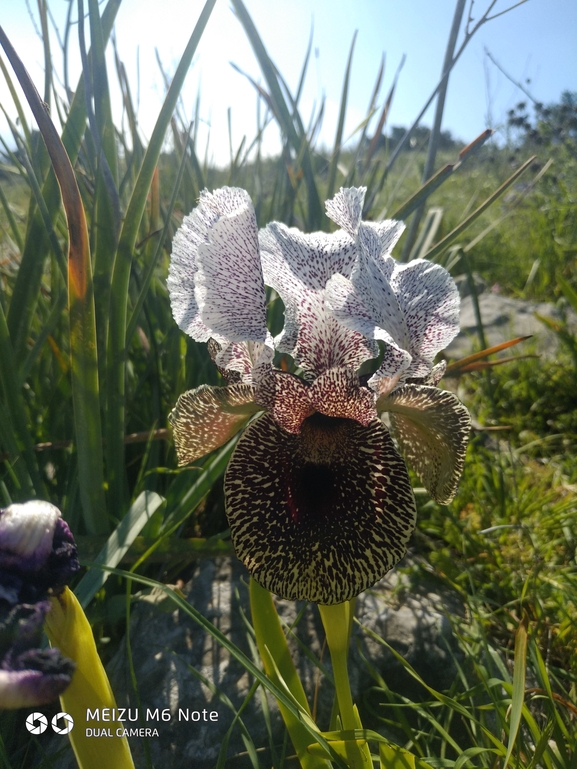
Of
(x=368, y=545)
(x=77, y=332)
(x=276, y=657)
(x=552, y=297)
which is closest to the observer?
(x=368, y=545)

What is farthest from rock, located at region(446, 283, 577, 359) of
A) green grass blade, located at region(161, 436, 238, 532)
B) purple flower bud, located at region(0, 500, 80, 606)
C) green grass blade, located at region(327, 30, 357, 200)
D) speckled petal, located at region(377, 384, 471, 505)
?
purple flower bud, located at region(0, 500, 80, 606)

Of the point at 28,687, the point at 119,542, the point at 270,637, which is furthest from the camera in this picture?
the point at 119,542

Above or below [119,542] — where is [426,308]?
above

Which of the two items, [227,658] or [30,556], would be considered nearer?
[30,556]

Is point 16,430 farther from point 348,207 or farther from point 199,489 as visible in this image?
point 348,207

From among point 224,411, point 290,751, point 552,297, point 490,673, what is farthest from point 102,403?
point 552,297

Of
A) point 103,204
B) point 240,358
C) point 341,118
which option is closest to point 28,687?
point 240,358

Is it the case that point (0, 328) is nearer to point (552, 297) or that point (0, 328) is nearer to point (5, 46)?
point (5, 46)
